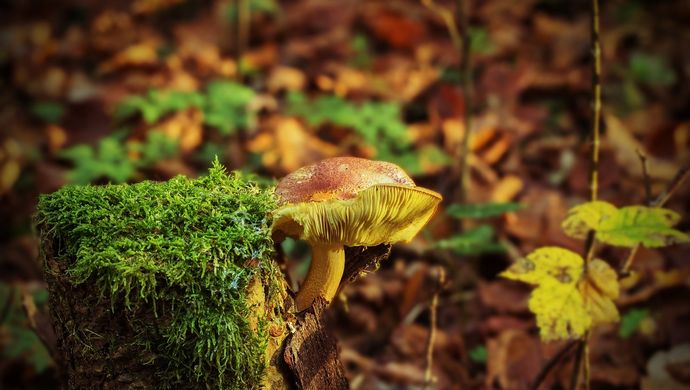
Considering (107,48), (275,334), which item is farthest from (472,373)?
(107,48)

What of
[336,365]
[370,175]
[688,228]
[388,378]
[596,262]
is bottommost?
[388,378]

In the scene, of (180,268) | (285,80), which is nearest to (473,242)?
(180,268)

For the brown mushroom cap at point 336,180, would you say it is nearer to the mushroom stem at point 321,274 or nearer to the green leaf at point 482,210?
the mushroom stem at point 321,274

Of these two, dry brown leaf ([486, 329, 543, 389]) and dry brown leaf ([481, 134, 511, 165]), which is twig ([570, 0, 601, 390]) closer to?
dry brown leaf ([486, 329, 543, 389])

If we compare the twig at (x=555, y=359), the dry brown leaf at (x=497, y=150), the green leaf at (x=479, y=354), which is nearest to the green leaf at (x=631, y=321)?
the green leaf at (x=479, y=354)

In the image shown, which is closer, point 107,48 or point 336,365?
point 336,365

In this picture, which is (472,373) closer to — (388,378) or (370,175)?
(388,378)
